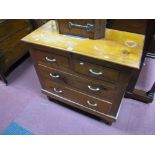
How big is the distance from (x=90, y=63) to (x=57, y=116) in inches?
31.4

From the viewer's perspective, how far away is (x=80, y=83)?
3.63ft

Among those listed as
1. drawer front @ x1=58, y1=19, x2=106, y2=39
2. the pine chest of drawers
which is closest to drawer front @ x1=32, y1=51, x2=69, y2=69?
the pine chest of drawers

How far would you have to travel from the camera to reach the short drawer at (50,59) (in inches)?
40.0

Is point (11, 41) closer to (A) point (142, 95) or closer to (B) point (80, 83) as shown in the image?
(B) point (80, 83)

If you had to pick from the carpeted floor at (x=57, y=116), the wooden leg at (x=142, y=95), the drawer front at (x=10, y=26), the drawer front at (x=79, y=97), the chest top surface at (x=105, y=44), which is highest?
the chest top surface at (x=105, y=44)

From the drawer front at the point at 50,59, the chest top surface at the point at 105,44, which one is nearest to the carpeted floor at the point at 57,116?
the drawer front at the point at 50,59

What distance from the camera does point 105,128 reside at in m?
1.36

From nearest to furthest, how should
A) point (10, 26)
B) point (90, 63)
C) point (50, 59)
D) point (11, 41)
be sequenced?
point (90, 63), point (50, 59), point (10, 26), point (11, 41)

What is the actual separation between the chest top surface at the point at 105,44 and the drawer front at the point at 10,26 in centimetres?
77

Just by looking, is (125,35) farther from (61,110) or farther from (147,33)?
(61,110)

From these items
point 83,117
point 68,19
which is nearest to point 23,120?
point 83,117

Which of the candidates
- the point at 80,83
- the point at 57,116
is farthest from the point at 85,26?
the point at 57,116

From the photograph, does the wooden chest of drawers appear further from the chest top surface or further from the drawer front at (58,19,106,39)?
the drawer front at (58,19,106,39)

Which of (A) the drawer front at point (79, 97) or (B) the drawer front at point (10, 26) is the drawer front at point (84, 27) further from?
(B) the drawer front at point (10, 26)
